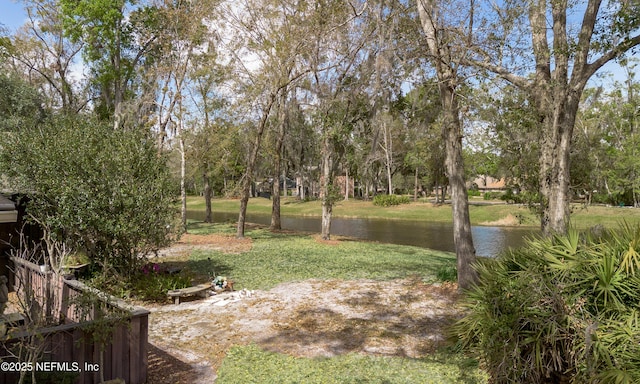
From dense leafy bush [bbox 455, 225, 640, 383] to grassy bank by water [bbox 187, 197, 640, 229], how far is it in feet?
96.2

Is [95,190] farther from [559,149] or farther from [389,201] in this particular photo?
[389,201]

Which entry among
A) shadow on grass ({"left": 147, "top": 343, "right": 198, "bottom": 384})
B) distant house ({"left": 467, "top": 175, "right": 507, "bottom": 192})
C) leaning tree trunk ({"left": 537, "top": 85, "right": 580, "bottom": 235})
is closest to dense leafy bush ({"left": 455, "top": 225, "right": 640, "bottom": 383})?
shadow on grass ({"left": 147, "top": 343, "right": 198, "bottom": 384})

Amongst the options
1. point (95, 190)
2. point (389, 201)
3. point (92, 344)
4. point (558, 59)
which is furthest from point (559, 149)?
point (389, 201)

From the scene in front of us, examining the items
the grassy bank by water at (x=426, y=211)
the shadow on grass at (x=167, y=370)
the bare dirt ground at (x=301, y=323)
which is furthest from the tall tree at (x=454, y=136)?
the grassy bank by water at (x=426, y=211)

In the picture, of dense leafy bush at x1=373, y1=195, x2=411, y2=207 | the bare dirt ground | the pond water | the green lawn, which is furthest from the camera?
dense leafy bush at x1=373, y1=195, x2=411, y2=207

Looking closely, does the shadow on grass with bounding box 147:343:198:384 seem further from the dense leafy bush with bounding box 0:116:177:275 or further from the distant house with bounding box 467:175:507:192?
the distant house with bounding box 467:175:507:192

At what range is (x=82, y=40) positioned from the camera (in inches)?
1057

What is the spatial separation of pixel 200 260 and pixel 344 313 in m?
7.89

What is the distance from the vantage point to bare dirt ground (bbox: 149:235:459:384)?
704 cm

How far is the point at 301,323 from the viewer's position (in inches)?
341

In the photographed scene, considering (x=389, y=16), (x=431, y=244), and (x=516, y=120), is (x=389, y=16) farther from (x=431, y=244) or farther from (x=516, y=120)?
(x=431, y=244)

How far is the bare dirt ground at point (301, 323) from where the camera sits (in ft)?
23.1

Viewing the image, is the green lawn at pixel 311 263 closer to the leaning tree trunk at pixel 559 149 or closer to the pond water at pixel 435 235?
the leaning tree trunk at pixel 559 149

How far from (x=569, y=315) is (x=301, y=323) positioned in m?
4.88
